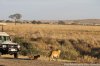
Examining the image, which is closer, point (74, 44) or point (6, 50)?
point (6, 50)

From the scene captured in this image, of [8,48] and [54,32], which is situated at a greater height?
[8,48]

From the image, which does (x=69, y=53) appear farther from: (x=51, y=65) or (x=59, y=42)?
(x=51, y=65)

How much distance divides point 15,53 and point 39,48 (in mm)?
8177

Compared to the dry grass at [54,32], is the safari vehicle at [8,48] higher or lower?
higher

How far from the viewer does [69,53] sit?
3866 cm

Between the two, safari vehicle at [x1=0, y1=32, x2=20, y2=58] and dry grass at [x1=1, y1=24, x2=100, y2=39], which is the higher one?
safari vehicle at [x1=0, y1=32, x2=20, y2=58]

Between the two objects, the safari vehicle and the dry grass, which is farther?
the dry grass

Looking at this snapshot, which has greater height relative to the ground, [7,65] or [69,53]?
[7,65]

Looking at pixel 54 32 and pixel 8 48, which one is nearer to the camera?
pixel 8 48

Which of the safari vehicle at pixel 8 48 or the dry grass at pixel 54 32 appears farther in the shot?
the dry grass at pixel 54 32
